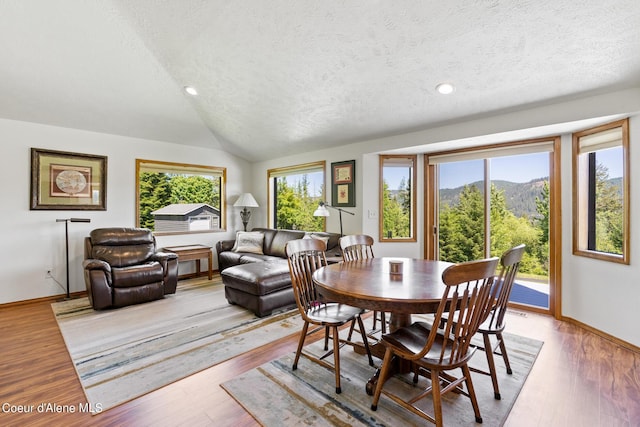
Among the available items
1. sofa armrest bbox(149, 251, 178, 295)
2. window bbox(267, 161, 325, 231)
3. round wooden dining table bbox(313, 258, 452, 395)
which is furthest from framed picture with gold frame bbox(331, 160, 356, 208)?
sofa armrest bbox(149, 251, 178, 295)

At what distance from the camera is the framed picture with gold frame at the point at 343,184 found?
459 cm

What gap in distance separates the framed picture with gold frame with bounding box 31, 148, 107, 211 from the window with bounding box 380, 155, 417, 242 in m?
4.21

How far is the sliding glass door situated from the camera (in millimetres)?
3543

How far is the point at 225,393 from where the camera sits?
1.98 meters

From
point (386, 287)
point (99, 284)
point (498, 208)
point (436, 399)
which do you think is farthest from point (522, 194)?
point (99, 284)

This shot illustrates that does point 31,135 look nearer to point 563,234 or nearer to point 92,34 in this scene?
point 92,34

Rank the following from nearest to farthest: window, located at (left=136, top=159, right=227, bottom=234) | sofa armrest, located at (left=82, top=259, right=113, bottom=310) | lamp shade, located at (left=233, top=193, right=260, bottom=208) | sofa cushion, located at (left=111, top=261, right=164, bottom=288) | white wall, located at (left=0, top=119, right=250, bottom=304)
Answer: sofa armrest, located at (left=82, top=259, right=113, bottom=310) < sofa cushion, located at (left=111, top=261, right=164, bottom=288) < white wall, located at (left=0, top=119, right=250, bottom=304) < window, located at (left=136, top=159, right=227, bottom=234) < lamp shade, located at (left=233, top=193, right=260, bottom=208)

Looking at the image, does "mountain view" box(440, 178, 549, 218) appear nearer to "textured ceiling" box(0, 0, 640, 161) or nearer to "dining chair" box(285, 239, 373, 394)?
"textured ceiling" box(0, 0, 640, 161)

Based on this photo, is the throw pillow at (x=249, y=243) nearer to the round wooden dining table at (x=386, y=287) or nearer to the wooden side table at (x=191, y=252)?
the wooden side table at (x=191, y=252)

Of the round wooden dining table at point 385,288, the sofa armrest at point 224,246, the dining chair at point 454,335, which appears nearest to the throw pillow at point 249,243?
the sofa armrest at point 224,246

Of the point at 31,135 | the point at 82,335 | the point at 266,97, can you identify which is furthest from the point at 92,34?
the point at 82,335

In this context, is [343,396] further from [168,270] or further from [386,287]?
[168,270]

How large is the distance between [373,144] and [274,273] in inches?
90.7

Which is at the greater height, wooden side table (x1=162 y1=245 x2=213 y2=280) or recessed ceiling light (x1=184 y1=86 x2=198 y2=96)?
recessed ceiling light (x1=184 y1=86 x2=198 y2=96)
